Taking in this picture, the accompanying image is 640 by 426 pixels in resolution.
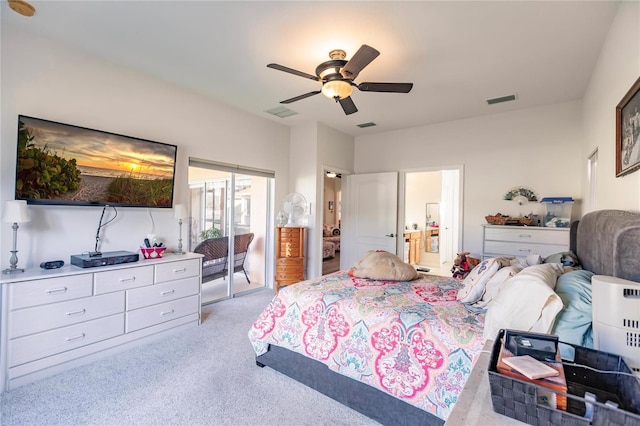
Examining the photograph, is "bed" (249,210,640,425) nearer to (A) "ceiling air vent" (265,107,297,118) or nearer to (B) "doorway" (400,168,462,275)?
(A) "ceiling air vent" (265,107,297,118)

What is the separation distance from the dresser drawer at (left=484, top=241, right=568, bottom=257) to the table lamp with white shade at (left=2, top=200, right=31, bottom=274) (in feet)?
16.1

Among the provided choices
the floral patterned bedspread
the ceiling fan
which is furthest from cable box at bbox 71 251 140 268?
the ceiling fan

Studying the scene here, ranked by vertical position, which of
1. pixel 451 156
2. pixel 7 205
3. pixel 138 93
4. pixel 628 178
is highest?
pixel 138 93

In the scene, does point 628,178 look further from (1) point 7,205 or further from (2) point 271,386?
(1) point 7,205

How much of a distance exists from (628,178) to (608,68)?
1202mm

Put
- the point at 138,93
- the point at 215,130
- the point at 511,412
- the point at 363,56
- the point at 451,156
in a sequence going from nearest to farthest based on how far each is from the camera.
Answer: the point at 511,412, the point at 363,56, the point at 138,93, the point at 215,130, the point at 451,156

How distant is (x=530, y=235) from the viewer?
3684 mm

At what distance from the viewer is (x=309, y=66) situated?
9.83 feet

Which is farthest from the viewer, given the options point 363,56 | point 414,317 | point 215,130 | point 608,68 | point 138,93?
point 215,130

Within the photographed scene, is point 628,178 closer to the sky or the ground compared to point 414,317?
closer to the sky

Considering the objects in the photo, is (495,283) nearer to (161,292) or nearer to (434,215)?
(161,292)

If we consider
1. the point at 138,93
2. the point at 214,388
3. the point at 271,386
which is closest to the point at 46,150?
the point at 138,93

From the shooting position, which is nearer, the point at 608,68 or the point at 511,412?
the point at 511,412

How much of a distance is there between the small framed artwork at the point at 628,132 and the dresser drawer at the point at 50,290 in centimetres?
397
